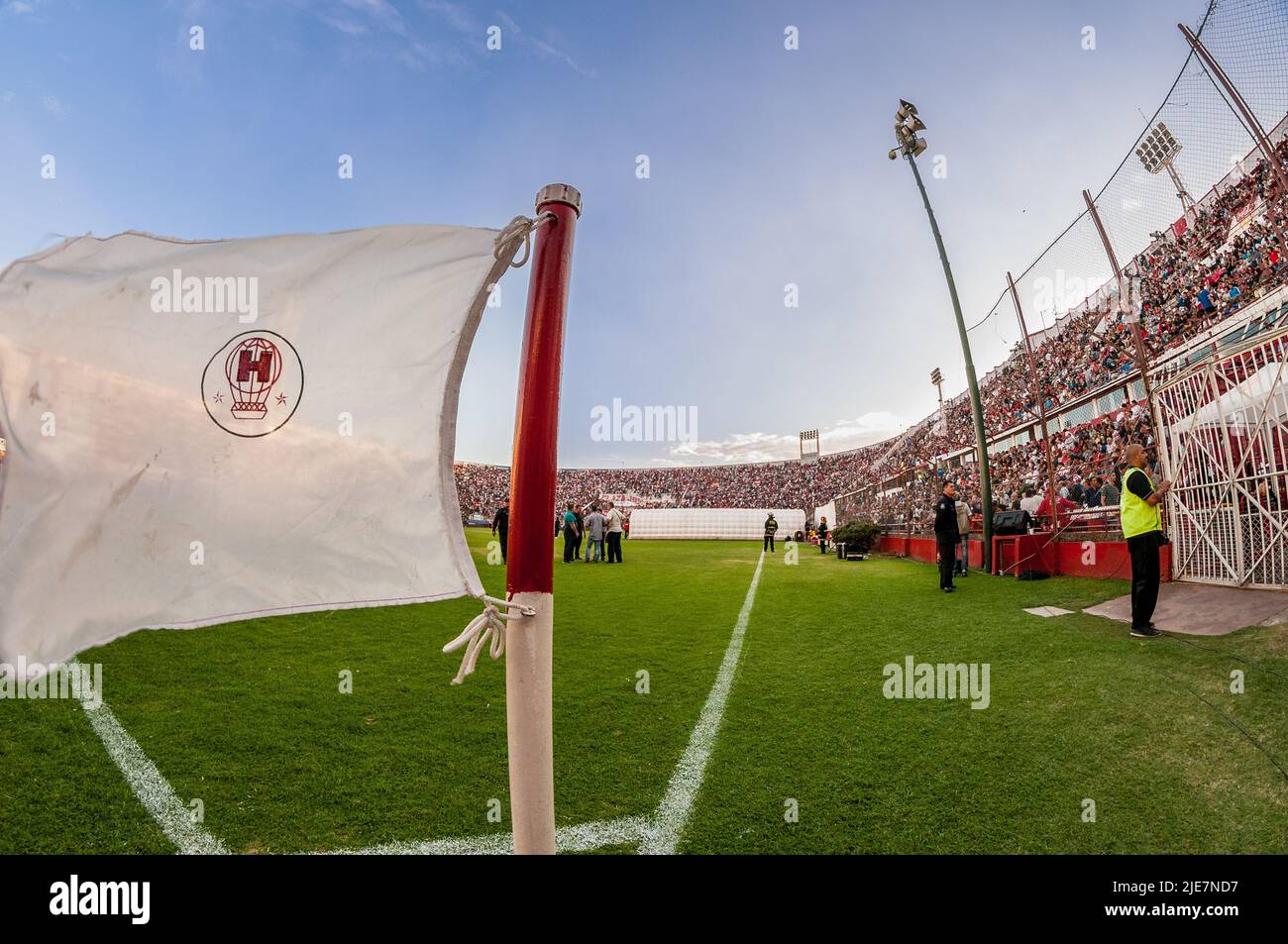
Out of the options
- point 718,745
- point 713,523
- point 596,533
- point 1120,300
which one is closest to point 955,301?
point 1120,300

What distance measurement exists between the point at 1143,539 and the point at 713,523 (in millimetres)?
32622

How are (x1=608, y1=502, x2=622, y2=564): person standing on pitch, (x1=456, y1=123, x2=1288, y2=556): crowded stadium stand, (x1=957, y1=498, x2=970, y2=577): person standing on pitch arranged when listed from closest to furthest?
(x1=456, y1=123, x2=1288, y2=556): crowded stadium stand < (x1=957, y1=498, x2=970, y2=577): person standing on pitch < (x1=608, y1=502, x2=622, y2=564): person standing on pitch

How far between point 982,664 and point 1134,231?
30.6 feet

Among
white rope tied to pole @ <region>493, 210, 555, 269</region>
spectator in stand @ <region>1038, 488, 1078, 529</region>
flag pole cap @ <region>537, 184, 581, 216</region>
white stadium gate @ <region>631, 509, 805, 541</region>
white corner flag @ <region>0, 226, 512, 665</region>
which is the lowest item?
white stadium gate @ <region>631, 509, 805, 541</region>

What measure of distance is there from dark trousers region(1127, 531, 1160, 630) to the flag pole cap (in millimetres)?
6233

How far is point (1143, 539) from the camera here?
18.6ft

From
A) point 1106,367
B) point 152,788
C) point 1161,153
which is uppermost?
point 1161,153

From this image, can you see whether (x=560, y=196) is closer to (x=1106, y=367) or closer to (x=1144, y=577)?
(x=1144, y=577)

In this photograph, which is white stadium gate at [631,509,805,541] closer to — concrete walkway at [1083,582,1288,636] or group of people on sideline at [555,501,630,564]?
group of people on sideline at [555,501,630,564]

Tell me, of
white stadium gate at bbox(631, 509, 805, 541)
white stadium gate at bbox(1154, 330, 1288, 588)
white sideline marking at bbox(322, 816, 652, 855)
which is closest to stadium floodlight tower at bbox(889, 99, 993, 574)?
white stadium gate at bbox(1154, 330, 1288, 588)

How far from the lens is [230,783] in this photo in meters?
2.92

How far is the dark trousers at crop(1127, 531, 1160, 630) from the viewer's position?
18.3 ft

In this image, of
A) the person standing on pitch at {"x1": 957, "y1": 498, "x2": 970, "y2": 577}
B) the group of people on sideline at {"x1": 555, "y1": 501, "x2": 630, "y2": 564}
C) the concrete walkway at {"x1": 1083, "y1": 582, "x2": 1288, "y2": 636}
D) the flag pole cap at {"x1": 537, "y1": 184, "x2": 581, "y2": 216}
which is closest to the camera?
the flag pole cap at {"x1": 537, "y1": 184, "x2": 581, "y2": 216}

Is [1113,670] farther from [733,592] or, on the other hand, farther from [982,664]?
[733,592]
